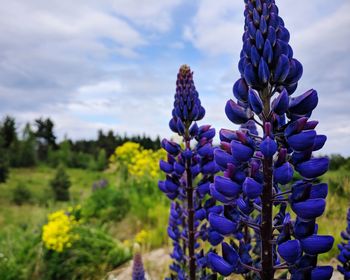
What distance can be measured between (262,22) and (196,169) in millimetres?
1197

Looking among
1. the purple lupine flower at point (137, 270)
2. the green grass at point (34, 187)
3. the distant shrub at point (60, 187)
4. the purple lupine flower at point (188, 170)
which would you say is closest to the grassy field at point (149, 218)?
the purple lupine flower at point (188, 170)

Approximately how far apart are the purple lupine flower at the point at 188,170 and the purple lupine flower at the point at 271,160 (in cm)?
77

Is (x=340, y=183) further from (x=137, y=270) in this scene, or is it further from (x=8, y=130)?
(x=8, y=130)

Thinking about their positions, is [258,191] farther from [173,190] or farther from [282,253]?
[173,190]

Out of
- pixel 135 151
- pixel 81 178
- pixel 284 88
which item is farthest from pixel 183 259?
pixel 81 178

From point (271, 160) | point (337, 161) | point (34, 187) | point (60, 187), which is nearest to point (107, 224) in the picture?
point (337, 161)

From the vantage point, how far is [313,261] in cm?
158

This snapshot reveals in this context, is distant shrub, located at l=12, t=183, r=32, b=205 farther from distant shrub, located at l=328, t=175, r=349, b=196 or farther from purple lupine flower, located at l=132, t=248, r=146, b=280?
purple lupine flower, located at l=132, t=248, r=146, b=280

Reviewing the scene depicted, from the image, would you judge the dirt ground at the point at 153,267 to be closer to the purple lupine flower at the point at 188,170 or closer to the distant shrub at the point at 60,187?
the purple lupine flower at the point at 188,170

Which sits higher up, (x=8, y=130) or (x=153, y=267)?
(x=8, y=130)

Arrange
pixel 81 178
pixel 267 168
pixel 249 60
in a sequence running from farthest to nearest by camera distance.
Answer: pixel 81 178 < pixel 249 60 < pixel 267 168

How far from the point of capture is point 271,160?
164 cm

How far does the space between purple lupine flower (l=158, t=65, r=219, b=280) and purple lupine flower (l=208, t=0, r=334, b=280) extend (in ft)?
2.51

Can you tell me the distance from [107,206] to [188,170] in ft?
25.3
